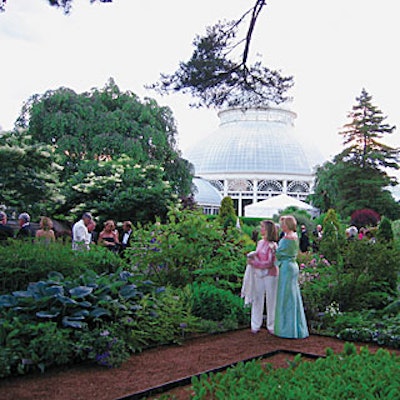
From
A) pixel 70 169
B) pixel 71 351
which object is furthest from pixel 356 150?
pixel 71 351

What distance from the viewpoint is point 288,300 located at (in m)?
6.95

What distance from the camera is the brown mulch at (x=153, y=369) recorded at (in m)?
4.37

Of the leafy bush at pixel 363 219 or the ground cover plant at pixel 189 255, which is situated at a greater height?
the leafy bush at pixel 363 219

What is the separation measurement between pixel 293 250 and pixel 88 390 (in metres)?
3.59

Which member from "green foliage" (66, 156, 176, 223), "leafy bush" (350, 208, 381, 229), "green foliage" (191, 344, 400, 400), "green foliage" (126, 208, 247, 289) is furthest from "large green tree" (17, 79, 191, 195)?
"green foliage" (191, 344, 400, 400)

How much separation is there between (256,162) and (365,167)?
33.1 metres

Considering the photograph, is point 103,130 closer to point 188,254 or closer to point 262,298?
point 188,254

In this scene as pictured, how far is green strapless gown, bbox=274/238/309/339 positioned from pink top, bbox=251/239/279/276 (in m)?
0.16

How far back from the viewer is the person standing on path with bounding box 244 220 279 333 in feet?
23.7

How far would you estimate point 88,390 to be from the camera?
4.43 meters

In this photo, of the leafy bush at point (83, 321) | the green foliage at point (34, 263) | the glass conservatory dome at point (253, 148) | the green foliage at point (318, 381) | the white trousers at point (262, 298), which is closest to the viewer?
the green foliage at point (318, 381)

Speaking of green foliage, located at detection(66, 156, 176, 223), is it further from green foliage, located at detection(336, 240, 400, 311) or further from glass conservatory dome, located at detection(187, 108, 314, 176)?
glass conservatory dome, located at detection(187, 108, 314, 176)

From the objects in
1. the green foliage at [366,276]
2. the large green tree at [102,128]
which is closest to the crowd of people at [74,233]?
the green foliage at [366,276]

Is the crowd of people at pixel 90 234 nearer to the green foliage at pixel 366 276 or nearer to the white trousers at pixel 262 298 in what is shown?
the white trousers at pixel 262 298
